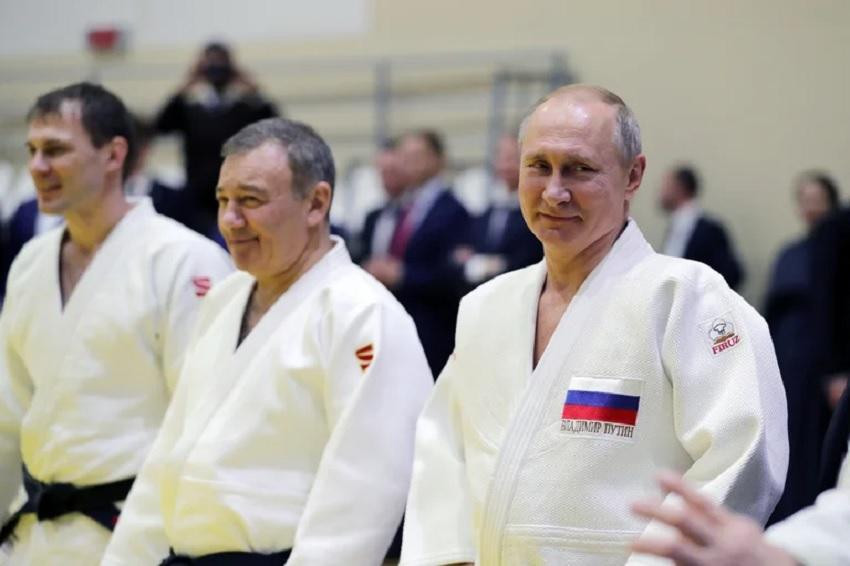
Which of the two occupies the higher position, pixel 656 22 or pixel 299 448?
pixel 656 22

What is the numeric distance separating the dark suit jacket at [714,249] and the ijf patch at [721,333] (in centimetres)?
550

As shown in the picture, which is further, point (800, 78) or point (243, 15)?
point (243, 15)

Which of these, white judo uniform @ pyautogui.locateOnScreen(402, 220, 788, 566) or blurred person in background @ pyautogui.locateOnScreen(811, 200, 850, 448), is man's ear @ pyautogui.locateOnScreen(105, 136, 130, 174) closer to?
white judo uniform @ pyautogui.locateOnScreen(402, 220, 788, 566)

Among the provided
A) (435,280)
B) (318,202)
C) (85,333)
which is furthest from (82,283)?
(435,280)

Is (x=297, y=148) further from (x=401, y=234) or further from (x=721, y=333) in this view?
(x=401, y=234)

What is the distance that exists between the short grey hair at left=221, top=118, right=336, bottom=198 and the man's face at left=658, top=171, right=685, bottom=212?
5.14 metres

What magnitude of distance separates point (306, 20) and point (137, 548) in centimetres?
718

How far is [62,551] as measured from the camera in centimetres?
392

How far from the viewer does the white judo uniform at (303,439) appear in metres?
3.30

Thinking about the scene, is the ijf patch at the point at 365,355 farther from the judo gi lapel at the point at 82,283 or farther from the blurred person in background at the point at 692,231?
the blurred person in background at the point at 692,231

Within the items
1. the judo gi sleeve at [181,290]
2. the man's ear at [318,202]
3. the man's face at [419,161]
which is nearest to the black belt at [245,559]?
the judo gi sleeve at [181,290]

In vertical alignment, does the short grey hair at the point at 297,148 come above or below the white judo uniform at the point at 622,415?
above

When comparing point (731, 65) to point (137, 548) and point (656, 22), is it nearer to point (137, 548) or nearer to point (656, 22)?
point (656, 22)

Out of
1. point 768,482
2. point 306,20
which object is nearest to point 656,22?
point 306,20
